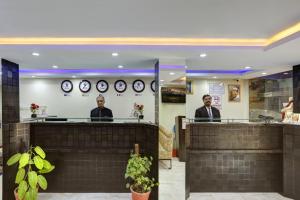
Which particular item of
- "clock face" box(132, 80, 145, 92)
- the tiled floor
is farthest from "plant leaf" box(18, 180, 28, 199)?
"clock face" box(132, 80, 145, 92)

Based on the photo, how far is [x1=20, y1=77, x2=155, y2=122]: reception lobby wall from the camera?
21.2ft

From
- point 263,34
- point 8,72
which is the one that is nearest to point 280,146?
point 263,34

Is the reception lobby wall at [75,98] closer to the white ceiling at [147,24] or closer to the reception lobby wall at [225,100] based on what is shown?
the reception lobby wall at [225,100]

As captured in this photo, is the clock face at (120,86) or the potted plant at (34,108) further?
the clock face at (120,86)

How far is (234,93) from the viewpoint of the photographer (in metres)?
6.65

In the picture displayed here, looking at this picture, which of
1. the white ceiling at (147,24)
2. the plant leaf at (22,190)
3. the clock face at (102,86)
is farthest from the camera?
the clock face at (102,86)

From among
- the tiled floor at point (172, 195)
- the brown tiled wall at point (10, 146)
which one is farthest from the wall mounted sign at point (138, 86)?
the brown tiled wall at point (10, 146)

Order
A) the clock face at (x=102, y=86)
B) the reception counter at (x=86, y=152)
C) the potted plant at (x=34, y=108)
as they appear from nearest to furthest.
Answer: the reception counter at (x=86, y=152)
the potted plant at (x=34, y=108)
the clock face at (x=102, y=86)

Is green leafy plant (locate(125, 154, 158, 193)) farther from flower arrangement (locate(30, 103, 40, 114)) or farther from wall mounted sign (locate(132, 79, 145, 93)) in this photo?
flower arrangement (locate(30, 103, 40, 114))

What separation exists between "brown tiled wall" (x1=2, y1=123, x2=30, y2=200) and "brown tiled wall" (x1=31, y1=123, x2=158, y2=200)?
9.6 inches

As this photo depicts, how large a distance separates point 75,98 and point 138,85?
1868 mm

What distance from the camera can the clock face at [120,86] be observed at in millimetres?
6457

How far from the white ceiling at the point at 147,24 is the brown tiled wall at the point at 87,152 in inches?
51.0

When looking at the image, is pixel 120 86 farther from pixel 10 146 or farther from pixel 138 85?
pixel 10 146
